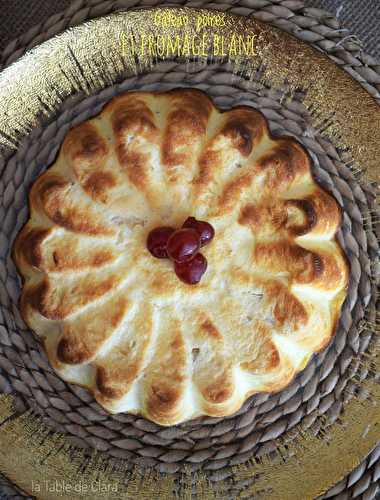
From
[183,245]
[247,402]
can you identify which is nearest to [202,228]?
[183,245]

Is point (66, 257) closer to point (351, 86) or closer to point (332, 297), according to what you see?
point (332, 297)

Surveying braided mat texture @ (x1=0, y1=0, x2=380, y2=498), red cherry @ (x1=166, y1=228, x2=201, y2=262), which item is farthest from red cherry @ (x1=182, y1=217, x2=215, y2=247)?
braided mat texture @ (x1=0, y1=0, x2=380, y2=498)

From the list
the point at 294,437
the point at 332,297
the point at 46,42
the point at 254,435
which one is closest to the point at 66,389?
the point at 254,435

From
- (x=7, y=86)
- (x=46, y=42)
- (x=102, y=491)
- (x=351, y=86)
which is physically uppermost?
(x=351, y=86)

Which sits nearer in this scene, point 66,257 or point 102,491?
point 66,257

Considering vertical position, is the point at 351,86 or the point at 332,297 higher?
the point at 351,86

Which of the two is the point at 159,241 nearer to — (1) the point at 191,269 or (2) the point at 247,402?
(1) the point at 191,269

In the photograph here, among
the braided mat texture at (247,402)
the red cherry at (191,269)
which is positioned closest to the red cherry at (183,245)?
the red cherry at (191,269)
